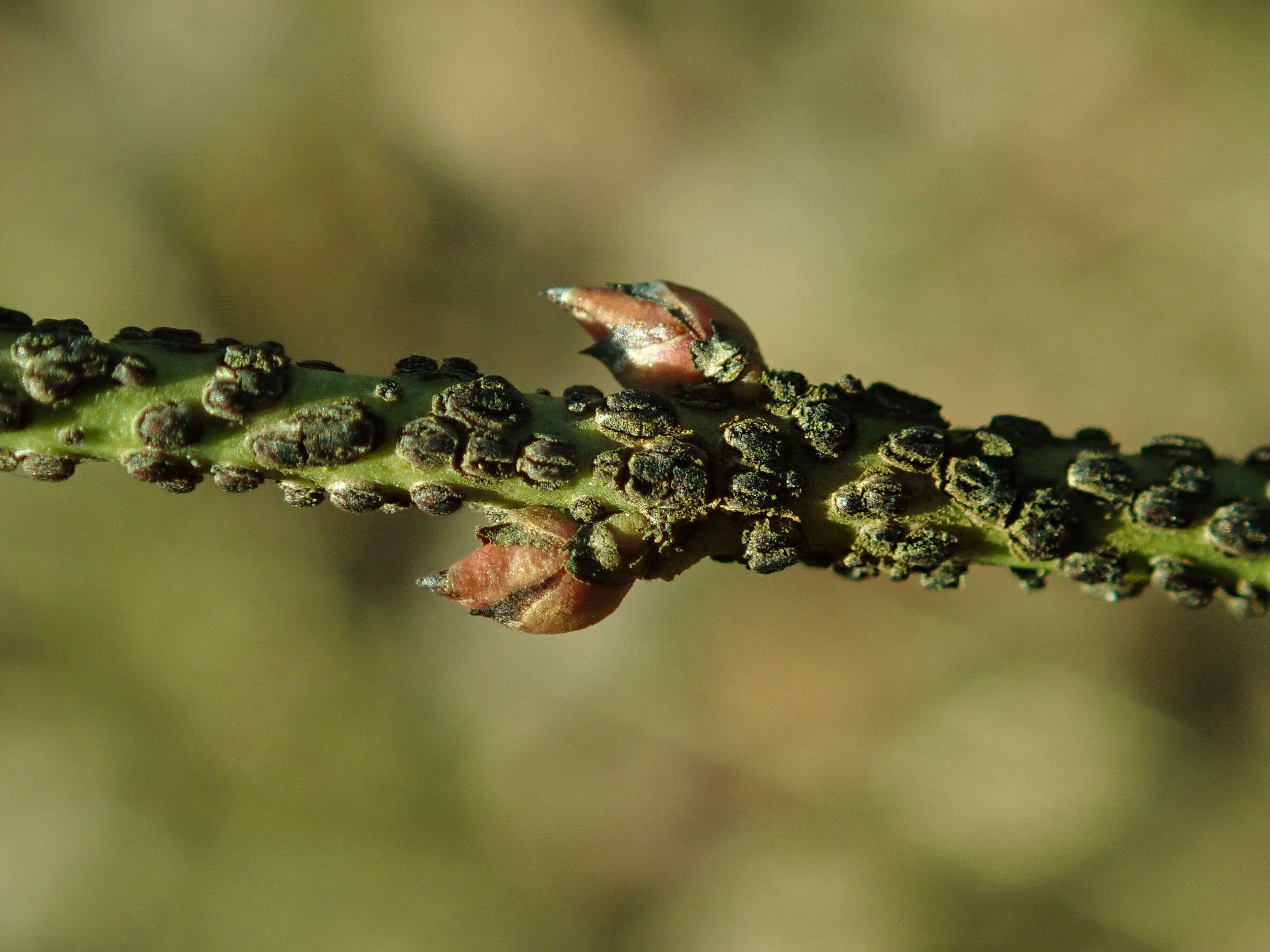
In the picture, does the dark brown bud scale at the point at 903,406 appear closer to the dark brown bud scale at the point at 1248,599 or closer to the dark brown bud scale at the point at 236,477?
the dark brown bud scale at the point at 1248,599

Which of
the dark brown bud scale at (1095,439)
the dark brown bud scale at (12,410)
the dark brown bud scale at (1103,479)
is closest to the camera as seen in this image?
the dark brown bud scale at (12,410)

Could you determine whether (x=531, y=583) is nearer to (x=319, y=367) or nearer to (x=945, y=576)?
(x=319, y=367)

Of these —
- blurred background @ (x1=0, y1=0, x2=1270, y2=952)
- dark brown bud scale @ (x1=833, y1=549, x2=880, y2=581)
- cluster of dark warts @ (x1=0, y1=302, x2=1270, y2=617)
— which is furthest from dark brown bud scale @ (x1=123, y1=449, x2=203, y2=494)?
blurred background @ (x1=0, y1=0, x2=1270, y2=952)

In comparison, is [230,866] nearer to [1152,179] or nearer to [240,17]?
[240,17]

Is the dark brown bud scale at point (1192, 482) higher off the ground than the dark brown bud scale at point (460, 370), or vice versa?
the dark brown bud scale at point (1192, 482)

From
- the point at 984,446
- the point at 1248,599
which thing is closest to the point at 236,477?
the point at 984,446

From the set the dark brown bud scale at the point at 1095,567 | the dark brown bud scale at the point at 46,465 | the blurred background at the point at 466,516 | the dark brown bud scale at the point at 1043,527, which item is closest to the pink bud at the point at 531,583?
the dark brown bud scale at the point at 46,465

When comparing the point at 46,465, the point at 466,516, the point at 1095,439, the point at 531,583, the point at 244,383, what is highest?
the point at 466,516
